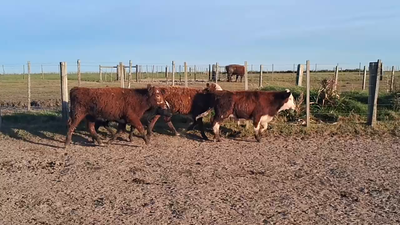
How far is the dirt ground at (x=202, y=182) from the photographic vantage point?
5.13 metres

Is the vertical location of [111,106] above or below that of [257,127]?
above

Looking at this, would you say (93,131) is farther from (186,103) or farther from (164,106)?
(186,103)

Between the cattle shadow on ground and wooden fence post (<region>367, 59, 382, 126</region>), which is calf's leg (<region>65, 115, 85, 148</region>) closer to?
the cattle shadow on ground

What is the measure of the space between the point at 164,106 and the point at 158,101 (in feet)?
0.69

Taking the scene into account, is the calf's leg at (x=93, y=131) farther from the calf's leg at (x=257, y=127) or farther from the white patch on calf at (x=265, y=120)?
the white patch on calf at (x=265, y=120)

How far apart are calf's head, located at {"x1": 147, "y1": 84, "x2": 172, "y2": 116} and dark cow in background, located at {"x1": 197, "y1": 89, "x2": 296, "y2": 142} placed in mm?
868

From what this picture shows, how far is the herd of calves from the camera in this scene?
959 cm

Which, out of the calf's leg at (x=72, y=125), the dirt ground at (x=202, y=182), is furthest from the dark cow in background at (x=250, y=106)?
the calf's leg at (x=72, y=125)

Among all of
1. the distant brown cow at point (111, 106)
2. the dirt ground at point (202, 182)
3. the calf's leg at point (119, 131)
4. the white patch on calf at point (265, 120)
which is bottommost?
the dirt ground at point (202, 182)

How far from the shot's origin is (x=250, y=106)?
10.1 meters

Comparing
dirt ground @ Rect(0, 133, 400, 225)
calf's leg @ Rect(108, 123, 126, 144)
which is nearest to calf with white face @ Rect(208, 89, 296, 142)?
dirt ground @ Rect(0, 133, 400, 225)

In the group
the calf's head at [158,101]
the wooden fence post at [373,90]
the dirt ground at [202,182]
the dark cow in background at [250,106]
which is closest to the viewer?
the dirt ground at [202,182]

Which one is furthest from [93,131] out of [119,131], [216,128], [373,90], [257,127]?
[373,90]

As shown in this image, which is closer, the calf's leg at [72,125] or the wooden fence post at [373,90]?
the calf's leg at [72,125]
